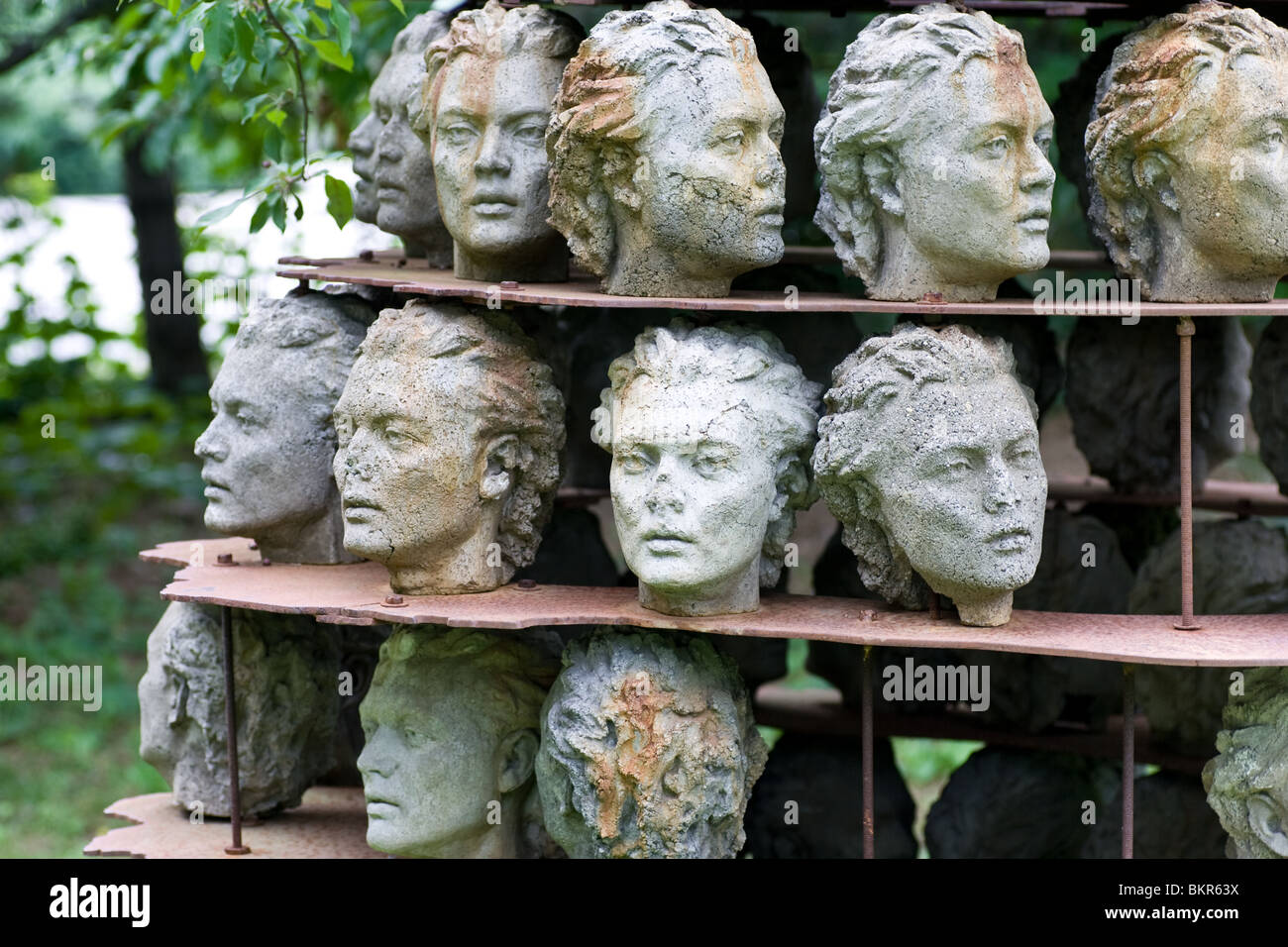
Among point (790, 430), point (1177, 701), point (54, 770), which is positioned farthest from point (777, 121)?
point (54, 770)

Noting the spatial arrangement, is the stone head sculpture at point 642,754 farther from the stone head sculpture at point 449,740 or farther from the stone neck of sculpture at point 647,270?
the stone neck of sculpture at point 647,270

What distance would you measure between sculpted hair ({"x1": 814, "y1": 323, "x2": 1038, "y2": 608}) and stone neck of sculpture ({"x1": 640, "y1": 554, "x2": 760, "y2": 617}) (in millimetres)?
316

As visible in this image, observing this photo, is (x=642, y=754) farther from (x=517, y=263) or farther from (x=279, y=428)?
(x=279, y=428)

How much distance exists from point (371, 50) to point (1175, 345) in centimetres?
402

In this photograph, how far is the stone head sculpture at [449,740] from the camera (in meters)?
5.27

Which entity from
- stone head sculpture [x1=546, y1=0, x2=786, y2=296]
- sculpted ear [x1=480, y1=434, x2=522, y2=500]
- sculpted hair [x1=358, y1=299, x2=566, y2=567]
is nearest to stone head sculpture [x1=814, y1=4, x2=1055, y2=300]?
stone head sculpture [x1=546, y1=0, x2=786, y2=296]

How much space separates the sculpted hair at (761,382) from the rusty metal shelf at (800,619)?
306 mm

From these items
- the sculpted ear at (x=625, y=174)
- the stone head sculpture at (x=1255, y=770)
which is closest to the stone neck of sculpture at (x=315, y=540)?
the sculpted ear at (x=625, y=174)

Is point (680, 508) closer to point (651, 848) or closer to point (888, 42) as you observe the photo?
point (651, 848)

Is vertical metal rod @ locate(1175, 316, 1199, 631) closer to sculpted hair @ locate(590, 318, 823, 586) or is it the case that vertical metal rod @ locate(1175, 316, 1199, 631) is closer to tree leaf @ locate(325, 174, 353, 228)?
sculpted hair @ locate(590, 318, 823, 586)

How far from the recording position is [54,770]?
8836mm

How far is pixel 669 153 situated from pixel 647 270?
35 centimetres

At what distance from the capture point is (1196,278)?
4.94 meters

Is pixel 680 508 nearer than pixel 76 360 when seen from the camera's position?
Yes
